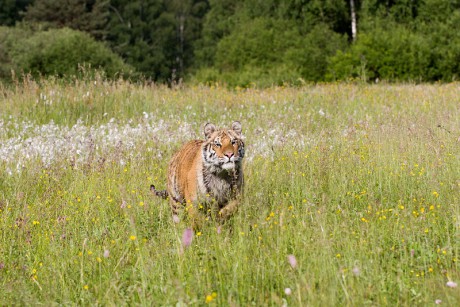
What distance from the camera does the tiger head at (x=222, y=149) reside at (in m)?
6.04

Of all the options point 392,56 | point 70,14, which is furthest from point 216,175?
point 70,14

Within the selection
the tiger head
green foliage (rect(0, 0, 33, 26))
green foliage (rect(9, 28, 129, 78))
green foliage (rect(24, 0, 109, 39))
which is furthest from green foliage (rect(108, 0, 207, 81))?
the tiger head

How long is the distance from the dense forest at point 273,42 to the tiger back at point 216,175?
15.7m

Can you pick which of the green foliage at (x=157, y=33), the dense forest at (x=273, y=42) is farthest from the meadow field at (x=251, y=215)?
the green foliage at (x=157, y=33)

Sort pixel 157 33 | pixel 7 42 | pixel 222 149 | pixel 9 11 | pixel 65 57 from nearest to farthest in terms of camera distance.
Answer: pixel 222 149 < pixel 65 57 < pixel 7 42 < pixel 9 11 < pixel 157 33

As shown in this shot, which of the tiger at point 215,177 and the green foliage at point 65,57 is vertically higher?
the tiger at point 215,177

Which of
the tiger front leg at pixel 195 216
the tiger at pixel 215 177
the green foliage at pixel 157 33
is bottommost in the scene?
the green foliage at pixel 157 33

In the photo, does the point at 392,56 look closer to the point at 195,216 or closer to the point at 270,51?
the point at 270,51

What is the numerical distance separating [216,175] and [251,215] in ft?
1.82

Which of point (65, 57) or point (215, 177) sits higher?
point (215, 177)

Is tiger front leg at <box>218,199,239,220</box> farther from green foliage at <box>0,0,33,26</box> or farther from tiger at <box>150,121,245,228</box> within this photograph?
green foliage at <box>0,0,33,26</box>

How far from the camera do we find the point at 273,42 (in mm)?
37781

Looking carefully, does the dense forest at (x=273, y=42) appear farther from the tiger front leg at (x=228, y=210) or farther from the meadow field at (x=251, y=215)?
the tiger front leg at (x=228, y=210)

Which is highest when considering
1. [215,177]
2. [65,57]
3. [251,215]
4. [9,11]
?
[9,11]
